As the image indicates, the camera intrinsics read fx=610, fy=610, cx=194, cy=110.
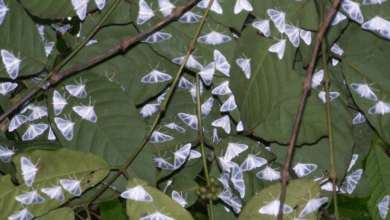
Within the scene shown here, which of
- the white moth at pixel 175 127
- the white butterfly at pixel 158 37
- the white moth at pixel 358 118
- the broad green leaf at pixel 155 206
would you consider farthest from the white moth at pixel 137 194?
the white moth at pixel 358 118

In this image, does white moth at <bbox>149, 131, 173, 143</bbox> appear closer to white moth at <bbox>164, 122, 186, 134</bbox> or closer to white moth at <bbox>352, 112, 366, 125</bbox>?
white moth at <bbox>164, 122, 186, 134</bbox>

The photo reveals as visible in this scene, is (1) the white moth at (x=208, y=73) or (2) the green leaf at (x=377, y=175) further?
(2) the green leaf at (x=377, y=175)

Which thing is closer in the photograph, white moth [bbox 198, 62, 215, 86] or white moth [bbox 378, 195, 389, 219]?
white moth [bbox 198, 62, 215, 86]

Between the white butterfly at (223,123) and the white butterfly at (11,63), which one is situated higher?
the white butterfly at (11,63)

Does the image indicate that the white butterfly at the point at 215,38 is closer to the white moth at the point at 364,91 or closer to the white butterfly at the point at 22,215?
the white moth at the point at 364,91

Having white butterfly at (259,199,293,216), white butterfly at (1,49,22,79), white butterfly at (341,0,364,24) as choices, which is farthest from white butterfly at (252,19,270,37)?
white butterfly at (1,49,22,79)

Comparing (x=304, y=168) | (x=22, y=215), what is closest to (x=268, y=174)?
(x=304, y=168)
